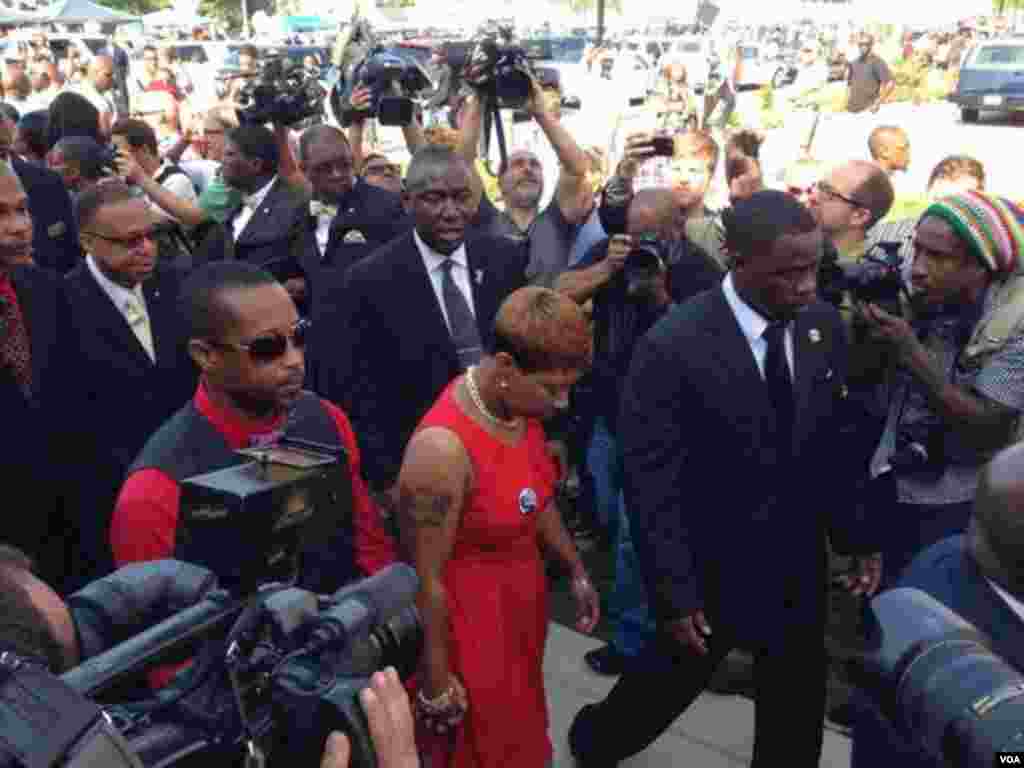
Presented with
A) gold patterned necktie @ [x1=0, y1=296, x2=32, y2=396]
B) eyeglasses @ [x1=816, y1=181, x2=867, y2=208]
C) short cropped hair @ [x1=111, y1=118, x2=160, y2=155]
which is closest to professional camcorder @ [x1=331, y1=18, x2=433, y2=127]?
short cropped hair @ [x1=111, y1=118, x2=160, y2=155]

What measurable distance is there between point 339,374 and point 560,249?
1.41m

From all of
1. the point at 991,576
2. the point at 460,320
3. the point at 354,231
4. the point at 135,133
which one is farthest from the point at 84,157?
the point at 991,576

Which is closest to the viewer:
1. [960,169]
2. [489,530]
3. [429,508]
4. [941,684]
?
[941,684]

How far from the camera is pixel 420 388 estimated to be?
12.6 ft

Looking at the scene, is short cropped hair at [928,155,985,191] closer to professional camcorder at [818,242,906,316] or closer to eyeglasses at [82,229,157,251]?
professional camcorder at [818,242,906,316]

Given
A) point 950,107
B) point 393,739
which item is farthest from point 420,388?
point 950,107

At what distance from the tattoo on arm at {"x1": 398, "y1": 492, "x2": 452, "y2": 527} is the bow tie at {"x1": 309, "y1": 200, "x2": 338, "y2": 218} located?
2.61 meters

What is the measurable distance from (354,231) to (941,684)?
3.77 m

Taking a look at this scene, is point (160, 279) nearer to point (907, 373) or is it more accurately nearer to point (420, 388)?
point (420, 388)

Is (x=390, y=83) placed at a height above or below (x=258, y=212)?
above

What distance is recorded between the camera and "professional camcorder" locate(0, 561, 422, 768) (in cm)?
119

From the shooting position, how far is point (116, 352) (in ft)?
12.5

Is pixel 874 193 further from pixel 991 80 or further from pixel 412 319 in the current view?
pixel 991 80

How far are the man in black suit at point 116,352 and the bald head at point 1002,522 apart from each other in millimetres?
2559
